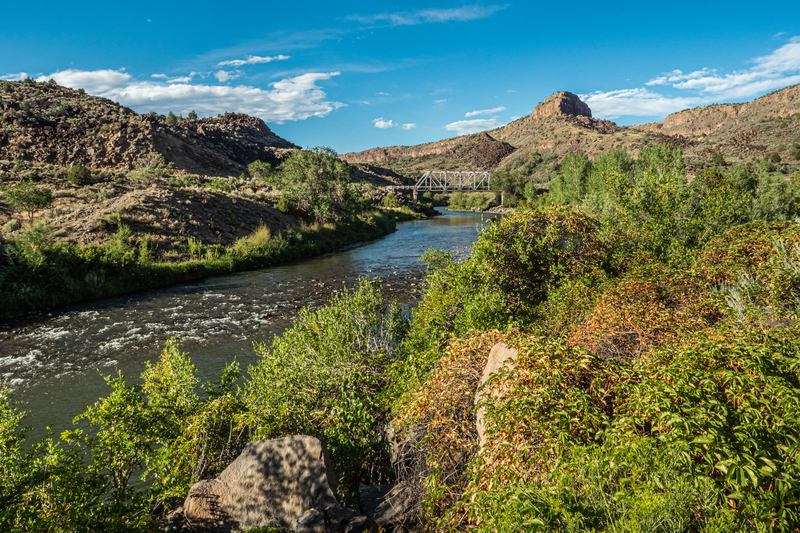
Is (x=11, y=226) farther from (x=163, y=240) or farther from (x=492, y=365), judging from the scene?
(x=492, y=365)

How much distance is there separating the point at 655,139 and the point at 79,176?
391 feet

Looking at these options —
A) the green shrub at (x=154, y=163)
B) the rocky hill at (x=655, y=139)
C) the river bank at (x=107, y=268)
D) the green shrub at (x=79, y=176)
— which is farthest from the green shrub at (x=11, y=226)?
the rocky hill at (x=655, y=139)

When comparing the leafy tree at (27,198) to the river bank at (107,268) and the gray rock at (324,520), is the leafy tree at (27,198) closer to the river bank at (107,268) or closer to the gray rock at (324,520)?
the river bank at (107,268)

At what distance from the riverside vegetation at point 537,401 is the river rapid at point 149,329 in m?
2.01

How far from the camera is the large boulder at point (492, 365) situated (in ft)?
13.5

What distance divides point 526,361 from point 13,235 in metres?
25.9

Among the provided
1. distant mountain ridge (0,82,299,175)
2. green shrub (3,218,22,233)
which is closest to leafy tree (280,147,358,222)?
green shrub (3,218,22,233)

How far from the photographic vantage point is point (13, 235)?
1988 cm

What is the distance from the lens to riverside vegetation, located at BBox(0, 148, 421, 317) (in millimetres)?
17406

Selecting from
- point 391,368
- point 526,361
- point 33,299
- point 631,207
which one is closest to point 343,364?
point 391,368

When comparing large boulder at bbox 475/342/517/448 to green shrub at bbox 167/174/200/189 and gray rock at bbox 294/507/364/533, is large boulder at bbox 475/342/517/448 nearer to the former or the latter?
gray rock at bbox 294/507/364/533

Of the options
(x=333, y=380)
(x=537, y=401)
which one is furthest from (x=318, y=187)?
(x=537, y=401)

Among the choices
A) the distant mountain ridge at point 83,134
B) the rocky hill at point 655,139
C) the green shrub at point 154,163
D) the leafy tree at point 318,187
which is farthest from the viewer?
the rocky hill at point 655,139

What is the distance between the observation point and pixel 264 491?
176 inches
